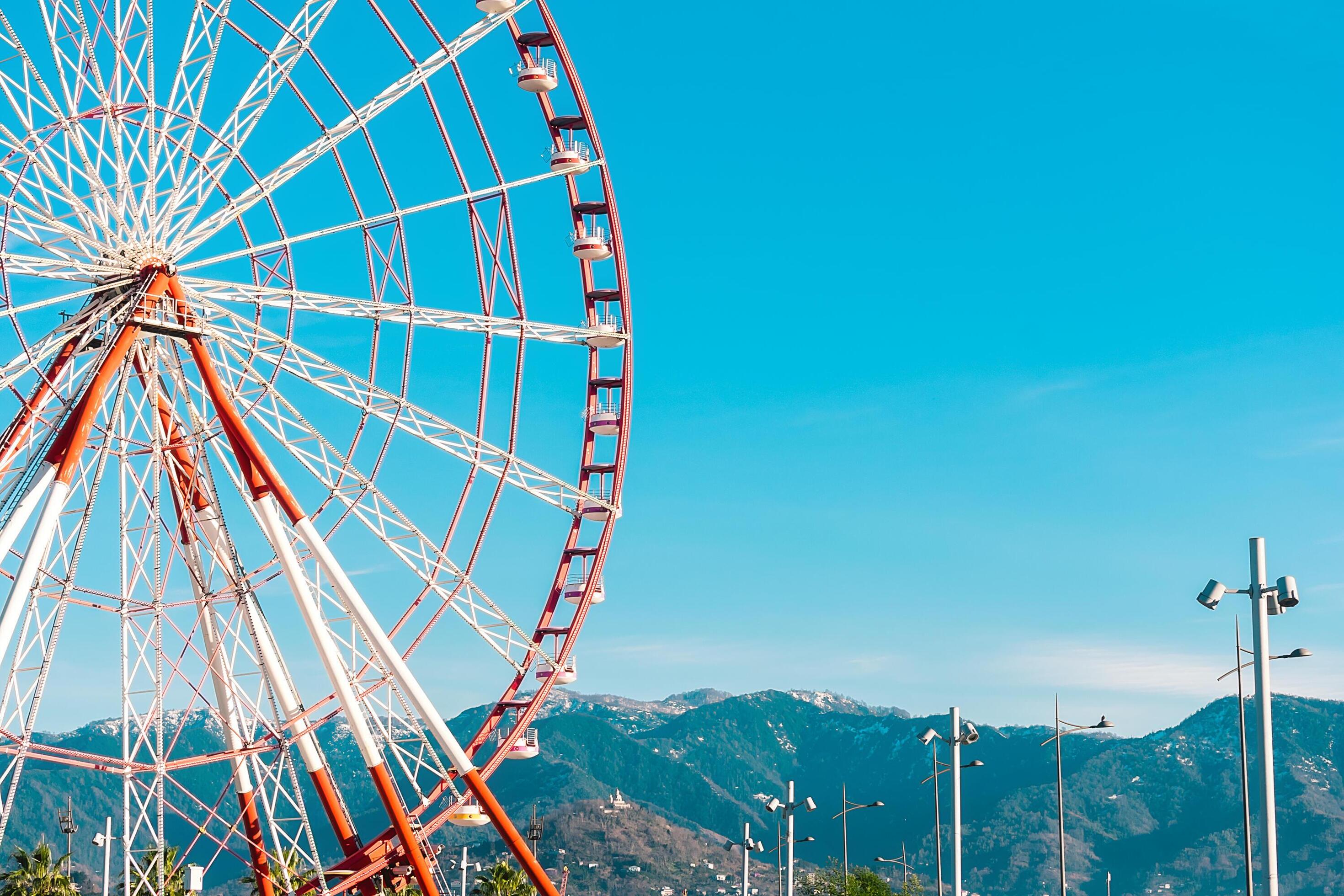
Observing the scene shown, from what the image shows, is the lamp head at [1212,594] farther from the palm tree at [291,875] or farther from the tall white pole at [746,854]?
the tall white pole at [746,854]

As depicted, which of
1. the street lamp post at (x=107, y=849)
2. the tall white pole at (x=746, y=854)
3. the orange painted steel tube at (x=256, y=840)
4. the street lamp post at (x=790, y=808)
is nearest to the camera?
the orange painted steel tube at (x=256, y=840)

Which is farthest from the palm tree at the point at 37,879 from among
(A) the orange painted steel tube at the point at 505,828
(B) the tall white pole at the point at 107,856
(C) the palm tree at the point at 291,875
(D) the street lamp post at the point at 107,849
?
(A) the orange painted steel tube at the point at 505,828

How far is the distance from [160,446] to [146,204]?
546 cm

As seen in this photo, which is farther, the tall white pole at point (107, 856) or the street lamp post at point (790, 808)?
the street lamp post at point (790, 808)

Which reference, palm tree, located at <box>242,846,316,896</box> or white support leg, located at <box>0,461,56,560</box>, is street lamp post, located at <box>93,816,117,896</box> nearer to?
palm tree, located at <box>242,846,316,896</box>

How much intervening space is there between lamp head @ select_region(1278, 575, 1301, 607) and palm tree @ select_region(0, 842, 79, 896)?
54301 millimetres

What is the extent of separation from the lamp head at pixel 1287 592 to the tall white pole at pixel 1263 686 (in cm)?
26

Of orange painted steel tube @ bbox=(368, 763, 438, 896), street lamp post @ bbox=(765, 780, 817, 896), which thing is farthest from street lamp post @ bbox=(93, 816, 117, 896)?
street lamp post @ bbox=(765, 780, 817, 896)

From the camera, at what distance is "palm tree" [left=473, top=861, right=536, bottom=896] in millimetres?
73812

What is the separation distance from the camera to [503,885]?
74.2 m

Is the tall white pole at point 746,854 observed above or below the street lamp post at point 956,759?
below

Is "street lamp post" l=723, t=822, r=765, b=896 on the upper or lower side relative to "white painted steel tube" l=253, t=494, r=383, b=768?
lower

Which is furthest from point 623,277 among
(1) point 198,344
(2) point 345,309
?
(1) point 198,344

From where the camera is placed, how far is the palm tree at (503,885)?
73.8m
